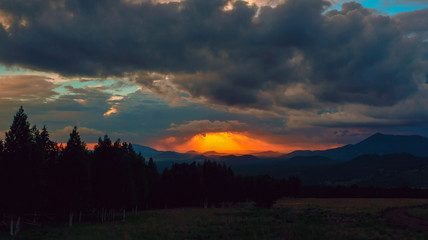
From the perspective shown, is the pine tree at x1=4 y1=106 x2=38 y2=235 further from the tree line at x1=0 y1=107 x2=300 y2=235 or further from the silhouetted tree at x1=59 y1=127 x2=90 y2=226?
the silhouetted tree at x1=59 y1=127 x2=90 y2=226

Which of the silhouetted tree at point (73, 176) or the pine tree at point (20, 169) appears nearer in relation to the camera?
the pine tree at point (20, 169)

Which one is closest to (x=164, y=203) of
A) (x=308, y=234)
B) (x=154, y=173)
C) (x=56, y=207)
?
(x=154, y=173)

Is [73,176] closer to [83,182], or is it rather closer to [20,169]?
[83,182]

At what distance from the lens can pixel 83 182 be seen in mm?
49031

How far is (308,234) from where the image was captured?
3284 cm

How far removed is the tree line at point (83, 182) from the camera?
40.1 metres

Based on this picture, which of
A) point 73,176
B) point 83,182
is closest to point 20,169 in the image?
point 73,176

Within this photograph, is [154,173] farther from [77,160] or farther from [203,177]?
[77,160]

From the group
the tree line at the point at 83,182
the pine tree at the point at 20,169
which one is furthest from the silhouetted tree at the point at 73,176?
the pine tree at the point at 20,169

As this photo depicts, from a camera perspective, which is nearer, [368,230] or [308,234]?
[308,234]

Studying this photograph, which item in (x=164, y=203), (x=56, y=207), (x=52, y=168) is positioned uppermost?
(x=52, y=168)

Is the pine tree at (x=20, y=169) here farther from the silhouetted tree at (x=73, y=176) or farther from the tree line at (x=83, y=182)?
the silhouetted tree at (x=73, y=176)

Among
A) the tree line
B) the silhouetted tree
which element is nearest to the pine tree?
the tree line

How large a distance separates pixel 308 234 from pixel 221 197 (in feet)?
229
